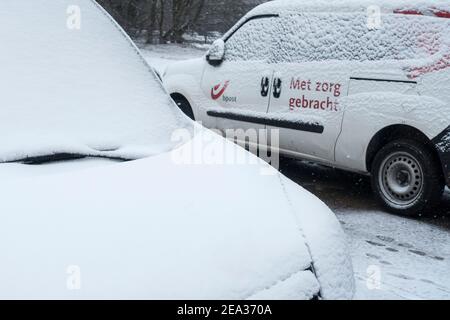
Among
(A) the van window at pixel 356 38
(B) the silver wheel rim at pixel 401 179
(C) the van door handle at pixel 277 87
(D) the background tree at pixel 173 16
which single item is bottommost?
(B) the silver wheel rim at pixel 401 179

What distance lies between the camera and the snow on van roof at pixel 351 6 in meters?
4.94

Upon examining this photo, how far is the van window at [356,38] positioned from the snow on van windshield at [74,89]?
276 cm

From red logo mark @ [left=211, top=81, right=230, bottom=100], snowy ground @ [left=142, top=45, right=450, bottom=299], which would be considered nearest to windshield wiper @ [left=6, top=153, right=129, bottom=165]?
snowy ground @ [left=142, top=45, right=450, bottom=299]

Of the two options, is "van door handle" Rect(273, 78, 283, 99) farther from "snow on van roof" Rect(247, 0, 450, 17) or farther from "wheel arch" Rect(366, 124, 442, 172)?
"wheel arch" Rect(366, 124, 442, 172)

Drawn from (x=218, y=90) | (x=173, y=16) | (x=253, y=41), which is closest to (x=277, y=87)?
(x=253, y=41)

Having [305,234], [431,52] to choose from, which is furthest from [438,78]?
[305,234]

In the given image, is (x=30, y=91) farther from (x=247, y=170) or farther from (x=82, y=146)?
(x=247, y=170)

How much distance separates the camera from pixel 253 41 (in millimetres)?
6312

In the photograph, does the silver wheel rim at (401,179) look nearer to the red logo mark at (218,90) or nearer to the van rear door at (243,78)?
the van rear door at (243,78)

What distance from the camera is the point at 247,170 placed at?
2.51 m

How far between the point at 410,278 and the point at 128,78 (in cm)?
229

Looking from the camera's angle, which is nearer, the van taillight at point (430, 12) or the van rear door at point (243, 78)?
the van taillight at point (430, 12)

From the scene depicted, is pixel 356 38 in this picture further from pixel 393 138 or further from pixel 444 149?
pixel 444 149

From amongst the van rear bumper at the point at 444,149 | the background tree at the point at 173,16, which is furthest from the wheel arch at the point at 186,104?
the background tree at the point at 173,16
